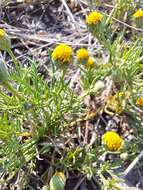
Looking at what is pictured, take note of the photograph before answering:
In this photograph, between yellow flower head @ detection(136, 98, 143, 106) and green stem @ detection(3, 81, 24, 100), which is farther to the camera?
yellow flower head @ detection(136, 98, 143, 106)

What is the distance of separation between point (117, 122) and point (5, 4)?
100 centimetres

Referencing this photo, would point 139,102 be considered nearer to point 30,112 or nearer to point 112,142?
point 112,142

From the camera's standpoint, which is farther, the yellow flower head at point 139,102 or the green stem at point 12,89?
the yellow flower head at point 139,102

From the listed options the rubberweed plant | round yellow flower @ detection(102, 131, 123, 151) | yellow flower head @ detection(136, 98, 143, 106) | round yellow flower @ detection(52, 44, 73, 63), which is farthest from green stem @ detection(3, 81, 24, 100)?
yellow flower head @ detection(136, 98, 143, 106)

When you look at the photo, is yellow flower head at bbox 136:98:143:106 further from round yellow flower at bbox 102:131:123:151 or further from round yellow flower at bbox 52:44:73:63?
round yellow flower at bbox 52:44:73:63

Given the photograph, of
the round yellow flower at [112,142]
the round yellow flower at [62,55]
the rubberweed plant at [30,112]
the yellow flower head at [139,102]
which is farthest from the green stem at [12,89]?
the yellow flower head at [139,102]

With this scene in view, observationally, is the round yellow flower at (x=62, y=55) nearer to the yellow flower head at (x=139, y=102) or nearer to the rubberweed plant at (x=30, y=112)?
the rubberweed plant at (x=30, y=112)

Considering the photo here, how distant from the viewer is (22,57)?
2.21 meters

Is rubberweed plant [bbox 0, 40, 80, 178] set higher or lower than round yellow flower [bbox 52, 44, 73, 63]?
lower

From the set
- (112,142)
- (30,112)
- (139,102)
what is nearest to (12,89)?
(30,112)

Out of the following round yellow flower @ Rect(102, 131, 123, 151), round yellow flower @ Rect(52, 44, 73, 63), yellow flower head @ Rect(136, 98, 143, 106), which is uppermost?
round yellow flower @ Rect(52, 44, 73, 63)

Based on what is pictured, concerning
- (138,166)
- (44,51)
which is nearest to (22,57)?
(44,51)

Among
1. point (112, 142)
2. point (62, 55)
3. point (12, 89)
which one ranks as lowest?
point (112, 142)

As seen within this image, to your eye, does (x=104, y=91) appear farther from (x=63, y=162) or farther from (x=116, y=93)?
(x=63, y=162)
